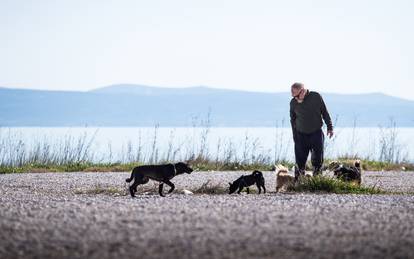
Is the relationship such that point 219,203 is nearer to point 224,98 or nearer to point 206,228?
point 206,228

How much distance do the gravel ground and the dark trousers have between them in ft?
7.85

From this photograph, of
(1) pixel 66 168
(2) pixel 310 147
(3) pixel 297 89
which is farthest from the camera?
(1) pixel 66 168

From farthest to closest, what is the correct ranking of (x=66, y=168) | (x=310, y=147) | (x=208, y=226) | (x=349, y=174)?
(x=66, y=168)
(x=349, y=174)
(x=310, y=147)
(x=208, y=226)

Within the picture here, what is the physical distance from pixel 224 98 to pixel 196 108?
10100 millimetres

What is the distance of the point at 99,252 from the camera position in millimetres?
7699

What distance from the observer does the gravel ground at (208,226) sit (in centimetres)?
779

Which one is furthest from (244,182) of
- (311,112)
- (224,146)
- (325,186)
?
(224,146)

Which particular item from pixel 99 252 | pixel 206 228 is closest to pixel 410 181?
pixel 206 228

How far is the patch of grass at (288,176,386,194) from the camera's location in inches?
575

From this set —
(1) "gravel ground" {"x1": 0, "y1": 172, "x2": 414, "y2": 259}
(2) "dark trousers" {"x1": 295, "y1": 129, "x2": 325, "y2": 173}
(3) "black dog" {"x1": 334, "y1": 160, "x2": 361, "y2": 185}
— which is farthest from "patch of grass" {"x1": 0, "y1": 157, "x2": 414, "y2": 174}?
(1) "gravel ground" {"x1": 0, "y1": 172, "x2": 414, "y2": 259}

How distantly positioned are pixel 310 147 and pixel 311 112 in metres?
0.73

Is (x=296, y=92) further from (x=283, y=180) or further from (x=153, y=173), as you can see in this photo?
(x=153, y=173)

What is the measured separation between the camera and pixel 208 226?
9.09m

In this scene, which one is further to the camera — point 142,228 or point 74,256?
point 142,228
